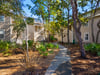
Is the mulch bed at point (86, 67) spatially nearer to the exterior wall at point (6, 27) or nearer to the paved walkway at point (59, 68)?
the paved walkway at point (59, 68)

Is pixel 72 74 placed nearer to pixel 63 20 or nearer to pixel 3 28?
pixel 63 20

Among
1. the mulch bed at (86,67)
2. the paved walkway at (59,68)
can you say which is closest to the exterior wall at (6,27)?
the paved walkway at (59,68)

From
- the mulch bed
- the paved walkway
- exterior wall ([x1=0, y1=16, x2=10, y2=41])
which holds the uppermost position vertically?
exterior wall ([x1=0, y1=16, x2=10, y2=41])

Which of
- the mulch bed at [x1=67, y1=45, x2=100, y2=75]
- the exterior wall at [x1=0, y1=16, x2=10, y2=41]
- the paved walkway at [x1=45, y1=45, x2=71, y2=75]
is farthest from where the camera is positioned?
the exterior wall at [x1=0, y1=16, x2=10, y2=41]

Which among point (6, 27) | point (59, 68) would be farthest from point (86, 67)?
point (6, 27)

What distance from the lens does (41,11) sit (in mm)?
10023

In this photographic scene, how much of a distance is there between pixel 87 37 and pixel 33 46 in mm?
11789

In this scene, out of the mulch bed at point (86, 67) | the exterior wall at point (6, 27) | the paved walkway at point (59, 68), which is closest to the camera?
the mulch bed at point (86, 67)

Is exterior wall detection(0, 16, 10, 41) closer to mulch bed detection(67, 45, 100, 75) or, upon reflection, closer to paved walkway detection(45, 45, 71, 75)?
paved walkway detection(45, 45, 71, 75)

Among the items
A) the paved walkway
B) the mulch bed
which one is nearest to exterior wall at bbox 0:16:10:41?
the paved walkway

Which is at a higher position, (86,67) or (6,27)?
(6,27)

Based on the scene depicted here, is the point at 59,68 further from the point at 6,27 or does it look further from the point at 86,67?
the point at 6,27

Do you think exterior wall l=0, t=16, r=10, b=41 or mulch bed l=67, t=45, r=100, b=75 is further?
exterior wall l=0, t=16, r=10, b=41

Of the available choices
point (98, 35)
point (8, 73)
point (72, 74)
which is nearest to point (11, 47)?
point (8, 73)
